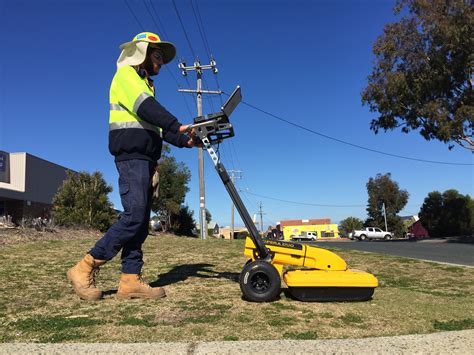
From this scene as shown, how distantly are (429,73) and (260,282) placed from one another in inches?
910

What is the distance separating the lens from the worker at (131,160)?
12.6 feet

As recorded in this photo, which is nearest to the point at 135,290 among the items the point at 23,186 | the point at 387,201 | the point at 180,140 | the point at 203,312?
the point at 203,312

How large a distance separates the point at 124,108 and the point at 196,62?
28429mm

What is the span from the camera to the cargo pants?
12.6ft

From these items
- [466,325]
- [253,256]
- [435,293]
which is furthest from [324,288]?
[435,293]

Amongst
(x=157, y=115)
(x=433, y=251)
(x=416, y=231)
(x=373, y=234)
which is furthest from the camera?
(x=416, y=231)

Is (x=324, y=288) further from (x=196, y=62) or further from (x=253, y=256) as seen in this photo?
(x=196, y=62)

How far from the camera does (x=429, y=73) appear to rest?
23.5 meters

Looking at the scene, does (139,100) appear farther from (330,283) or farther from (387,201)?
(387,201)

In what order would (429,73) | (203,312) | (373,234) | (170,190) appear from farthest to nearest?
(373,234) < (170,190) < (429,73) < (203,312)

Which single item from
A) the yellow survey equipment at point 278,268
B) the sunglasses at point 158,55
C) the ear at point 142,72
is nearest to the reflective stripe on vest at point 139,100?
the ear at point 142,72

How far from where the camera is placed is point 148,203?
13.5ft

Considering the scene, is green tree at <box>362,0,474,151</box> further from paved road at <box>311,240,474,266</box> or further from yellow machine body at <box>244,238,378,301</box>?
yellow machine body at <box>244,238,378,301</box>

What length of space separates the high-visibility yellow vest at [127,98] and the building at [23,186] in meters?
26.3
